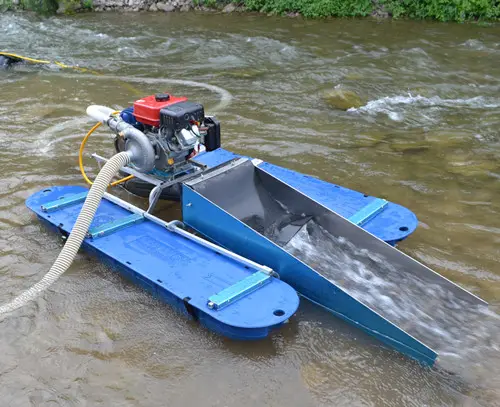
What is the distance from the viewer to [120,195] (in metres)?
5.95

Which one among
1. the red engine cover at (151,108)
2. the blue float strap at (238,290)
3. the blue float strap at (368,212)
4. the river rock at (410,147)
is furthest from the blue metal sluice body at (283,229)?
the river rock at (410,147)

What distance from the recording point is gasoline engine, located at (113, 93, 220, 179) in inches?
180

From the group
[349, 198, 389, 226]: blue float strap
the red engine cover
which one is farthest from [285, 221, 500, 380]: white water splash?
the red engine cover

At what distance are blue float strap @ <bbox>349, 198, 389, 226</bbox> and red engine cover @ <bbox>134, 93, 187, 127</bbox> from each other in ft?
6.56

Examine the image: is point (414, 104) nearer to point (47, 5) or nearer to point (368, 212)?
point (368, 212)

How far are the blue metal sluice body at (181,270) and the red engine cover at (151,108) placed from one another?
0.92 m

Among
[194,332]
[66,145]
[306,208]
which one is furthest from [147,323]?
[66,145]

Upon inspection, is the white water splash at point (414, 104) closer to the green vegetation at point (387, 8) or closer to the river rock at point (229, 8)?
the green vegetation at point (387, 8)

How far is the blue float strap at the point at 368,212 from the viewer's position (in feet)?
14.9

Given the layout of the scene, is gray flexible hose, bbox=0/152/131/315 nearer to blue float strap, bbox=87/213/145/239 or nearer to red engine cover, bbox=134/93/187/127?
blue float strap, bbox=87/213/145/239

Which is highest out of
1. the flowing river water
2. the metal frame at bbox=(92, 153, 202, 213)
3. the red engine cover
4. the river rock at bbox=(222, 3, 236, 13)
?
the red engine cover

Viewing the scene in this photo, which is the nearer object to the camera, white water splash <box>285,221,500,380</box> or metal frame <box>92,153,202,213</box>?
white water splash <box>285,221,500,380</box>

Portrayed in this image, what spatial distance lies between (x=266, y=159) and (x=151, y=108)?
7.75ft

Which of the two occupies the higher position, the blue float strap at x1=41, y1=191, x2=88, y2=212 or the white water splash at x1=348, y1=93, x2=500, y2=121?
the blue float strap at x1=41, y1=191, x2=88, y2=212
